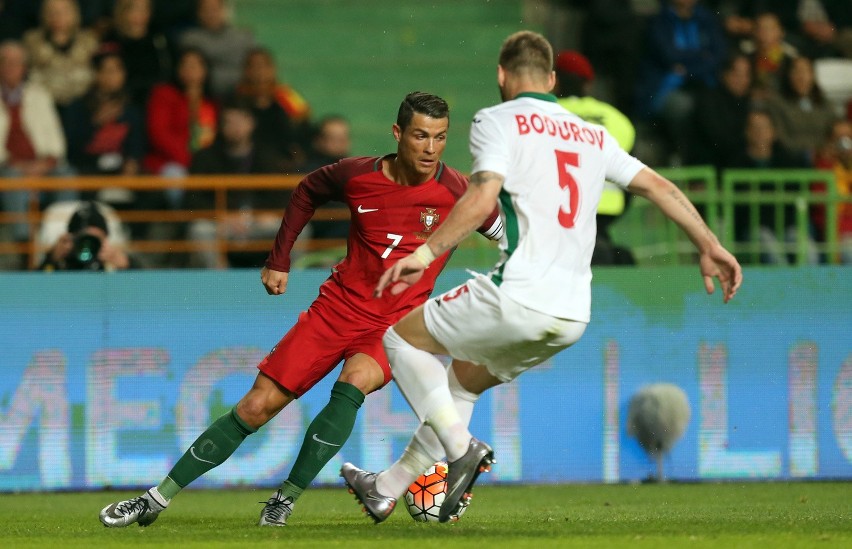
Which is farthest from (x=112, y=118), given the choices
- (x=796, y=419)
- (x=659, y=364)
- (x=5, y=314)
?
(x=796, y=419)

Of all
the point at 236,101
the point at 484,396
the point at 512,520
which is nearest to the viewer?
the point at 512,520

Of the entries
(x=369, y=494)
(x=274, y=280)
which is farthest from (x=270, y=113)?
(x=369, y=494)

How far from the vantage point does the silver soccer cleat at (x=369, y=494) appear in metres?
6.74

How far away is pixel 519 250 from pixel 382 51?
11038mm

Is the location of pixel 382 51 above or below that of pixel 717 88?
above

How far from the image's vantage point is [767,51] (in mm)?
15562

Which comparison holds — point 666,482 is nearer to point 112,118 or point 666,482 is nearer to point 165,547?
point 165,547

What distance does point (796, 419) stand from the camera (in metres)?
10.8

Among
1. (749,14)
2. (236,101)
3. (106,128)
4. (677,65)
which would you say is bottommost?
(106,128)

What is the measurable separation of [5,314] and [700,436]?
192 inches

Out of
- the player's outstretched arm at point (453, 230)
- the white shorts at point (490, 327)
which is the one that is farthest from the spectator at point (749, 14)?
the player's outstretched arm at point (453, 230)

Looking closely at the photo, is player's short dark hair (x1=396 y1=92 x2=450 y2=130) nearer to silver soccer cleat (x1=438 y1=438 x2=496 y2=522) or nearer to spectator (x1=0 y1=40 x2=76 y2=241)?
silver soccer cleat (x1=438 y1=438 x2=496 y2=522)

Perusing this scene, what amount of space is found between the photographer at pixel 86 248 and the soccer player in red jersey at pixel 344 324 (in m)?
3.65

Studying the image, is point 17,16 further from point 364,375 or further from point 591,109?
point 364,375
